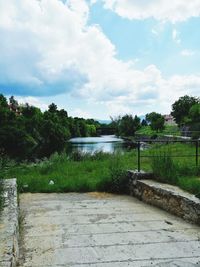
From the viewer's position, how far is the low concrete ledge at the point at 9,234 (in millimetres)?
3248

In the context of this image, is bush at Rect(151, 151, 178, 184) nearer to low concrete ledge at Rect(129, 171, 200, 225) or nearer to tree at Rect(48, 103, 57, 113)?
low concrete ledge at Rect(129, 171, 200, 225)

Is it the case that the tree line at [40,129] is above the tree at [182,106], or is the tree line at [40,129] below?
below

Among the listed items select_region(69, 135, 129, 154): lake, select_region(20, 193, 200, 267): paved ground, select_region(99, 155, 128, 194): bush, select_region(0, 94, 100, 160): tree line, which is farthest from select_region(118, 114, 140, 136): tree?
select_region(20, 193, 200, 267): paved ground

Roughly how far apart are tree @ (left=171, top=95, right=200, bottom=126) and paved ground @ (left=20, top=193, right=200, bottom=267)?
202 feet

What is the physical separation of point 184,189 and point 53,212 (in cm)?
230

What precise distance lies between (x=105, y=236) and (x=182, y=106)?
65.0 metres

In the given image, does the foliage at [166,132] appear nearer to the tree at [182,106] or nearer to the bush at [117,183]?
the tree at [182,106]

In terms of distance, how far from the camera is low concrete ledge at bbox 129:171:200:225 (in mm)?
5620

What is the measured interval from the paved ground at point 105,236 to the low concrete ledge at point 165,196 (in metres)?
0.15

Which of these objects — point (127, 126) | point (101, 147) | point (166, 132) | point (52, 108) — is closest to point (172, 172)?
point (101, 147)

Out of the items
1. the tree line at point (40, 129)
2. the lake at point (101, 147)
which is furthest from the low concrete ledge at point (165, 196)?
the tree line at point (40, 129)

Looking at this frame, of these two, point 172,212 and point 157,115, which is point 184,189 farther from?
point 157,115

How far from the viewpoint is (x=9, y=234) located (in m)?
3.87

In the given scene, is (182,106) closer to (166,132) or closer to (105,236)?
(166,132)
